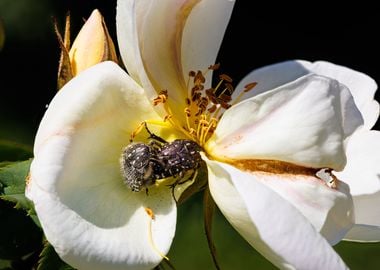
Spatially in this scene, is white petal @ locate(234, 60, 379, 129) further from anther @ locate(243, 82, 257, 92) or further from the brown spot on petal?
the brown spot on petal

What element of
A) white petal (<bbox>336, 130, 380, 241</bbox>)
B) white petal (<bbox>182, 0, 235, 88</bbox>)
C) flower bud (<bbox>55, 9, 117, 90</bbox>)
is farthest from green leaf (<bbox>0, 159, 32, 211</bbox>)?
white petal (<bbox>336, 130, 380, 241</bbox>)

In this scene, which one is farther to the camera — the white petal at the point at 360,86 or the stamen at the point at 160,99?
the white petal at the point at 360,86

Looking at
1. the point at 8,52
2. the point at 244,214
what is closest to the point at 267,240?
the point at 244,214

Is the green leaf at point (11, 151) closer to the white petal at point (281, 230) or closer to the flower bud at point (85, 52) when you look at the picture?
the flower bud at point (85, 52)

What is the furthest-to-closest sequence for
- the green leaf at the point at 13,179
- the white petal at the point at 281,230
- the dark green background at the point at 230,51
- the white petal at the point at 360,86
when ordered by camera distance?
the dark green background at the point at 230,51, the white petal at the point at 360,86, the green leaf at the point at 13,179, the white petal at the point at 281,230

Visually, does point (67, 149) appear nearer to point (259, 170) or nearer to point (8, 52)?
point (259, 170)

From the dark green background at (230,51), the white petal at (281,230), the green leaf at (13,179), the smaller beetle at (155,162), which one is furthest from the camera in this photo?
the dark green background at (230,51)

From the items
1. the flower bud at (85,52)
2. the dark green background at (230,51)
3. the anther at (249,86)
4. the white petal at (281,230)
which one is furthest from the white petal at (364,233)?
the dark green background at (230,51)
